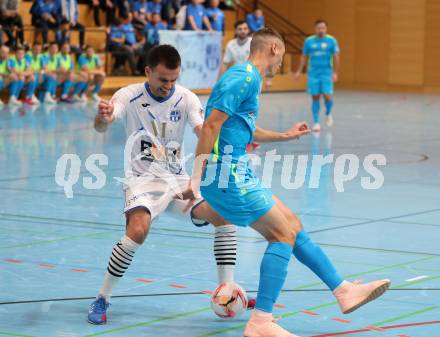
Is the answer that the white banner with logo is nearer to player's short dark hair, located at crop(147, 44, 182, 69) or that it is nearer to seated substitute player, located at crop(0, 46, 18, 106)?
seated substitute player, located at crop(0, 46, 18, 106)

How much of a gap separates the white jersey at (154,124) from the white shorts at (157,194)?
0.07 meters

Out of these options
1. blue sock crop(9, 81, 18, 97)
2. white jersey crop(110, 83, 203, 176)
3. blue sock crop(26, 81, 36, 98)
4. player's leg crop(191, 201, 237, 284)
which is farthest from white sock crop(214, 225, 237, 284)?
blue sock crop(26, 81, 36, 98)

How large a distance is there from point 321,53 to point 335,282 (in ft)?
50.0

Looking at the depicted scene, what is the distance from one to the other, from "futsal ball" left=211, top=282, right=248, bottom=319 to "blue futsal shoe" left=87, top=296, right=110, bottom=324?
0.69 metres

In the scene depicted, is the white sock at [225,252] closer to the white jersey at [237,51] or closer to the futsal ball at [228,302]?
the futsal ball at [228,302]

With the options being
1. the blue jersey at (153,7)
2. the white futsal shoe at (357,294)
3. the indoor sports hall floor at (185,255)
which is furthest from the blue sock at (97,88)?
the white futsal shoe at (357,294)

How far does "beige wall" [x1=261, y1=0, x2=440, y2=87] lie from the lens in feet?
113

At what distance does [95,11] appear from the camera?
95.3 ft

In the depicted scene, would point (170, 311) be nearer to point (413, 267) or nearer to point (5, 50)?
point (413, 267)

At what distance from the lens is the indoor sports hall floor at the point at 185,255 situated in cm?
646

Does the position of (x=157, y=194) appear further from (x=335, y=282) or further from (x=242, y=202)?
(x=335, y=282)

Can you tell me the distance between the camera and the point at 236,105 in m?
6.00

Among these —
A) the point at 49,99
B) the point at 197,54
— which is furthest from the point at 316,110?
the point at 197,54

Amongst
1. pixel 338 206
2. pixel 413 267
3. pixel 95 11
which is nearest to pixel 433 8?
pixel 95 11
